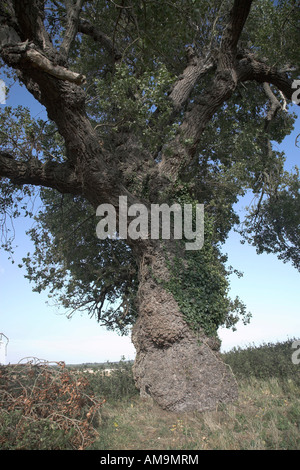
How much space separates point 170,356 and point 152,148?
5437 mm

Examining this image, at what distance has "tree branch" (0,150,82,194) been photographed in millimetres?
8891

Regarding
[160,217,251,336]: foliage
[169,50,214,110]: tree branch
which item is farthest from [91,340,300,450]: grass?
[169,50,214,110]: tree branch

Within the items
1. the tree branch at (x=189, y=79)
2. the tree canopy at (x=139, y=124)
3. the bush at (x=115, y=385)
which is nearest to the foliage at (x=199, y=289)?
the tree canopy at (x=139, y=124)

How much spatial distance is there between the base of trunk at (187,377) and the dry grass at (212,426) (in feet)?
0.80

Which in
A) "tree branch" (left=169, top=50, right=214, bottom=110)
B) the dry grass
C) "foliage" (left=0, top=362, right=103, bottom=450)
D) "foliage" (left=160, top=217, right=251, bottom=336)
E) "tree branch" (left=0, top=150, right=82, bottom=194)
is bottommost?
the dry grass

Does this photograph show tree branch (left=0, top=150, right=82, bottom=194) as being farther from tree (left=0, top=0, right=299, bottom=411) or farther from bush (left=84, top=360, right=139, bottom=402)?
bush (left=84, top=360, right=139, bottom=402)

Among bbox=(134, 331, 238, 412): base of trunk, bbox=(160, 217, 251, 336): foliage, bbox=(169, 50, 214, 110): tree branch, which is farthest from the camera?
bbox=(169, 50, 214, 110): tree branch

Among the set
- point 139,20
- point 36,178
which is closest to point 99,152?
point 36,178

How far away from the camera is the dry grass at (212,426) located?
553 cm

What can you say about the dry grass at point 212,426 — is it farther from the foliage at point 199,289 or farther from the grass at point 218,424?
the foliage at point 199,289

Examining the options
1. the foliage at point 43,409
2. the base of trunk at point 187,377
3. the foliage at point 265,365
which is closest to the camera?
the foliage at point 43,409

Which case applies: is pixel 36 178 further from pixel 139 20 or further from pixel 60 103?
pixel 139 20

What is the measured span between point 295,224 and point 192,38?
12.4m

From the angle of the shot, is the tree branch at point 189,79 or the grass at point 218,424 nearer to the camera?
the grass at point 218,424
